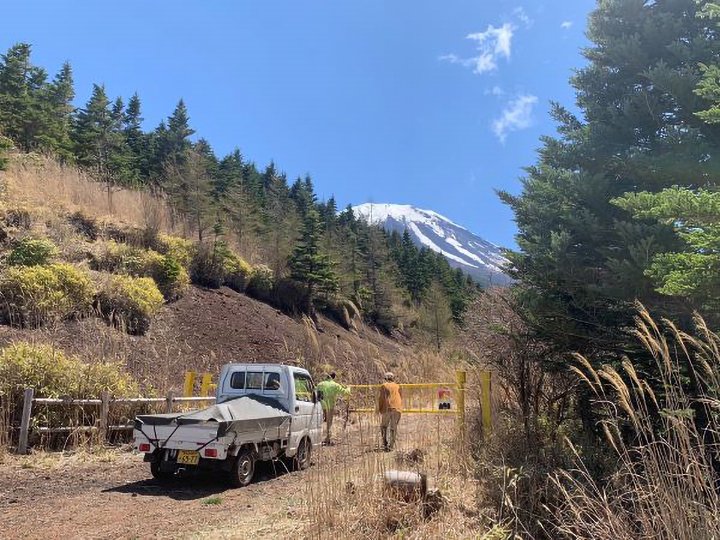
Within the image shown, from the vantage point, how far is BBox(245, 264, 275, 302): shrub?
24.0 m

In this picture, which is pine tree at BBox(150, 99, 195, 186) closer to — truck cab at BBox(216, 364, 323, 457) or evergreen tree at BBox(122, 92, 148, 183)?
evergreen tree at BBox(122, 92, 148, 183)

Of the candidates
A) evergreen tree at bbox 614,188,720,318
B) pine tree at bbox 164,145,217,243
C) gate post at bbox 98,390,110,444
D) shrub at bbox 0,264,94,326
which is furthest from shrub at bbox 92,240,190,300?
evergreen tree at bbox 614,188,720,318

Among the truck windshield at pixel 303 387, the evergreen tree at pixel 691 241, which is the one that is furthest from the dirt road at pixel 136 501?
the evergreen tree at pixel 691 241

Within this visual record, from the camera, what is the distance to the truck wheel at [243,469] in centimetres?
695

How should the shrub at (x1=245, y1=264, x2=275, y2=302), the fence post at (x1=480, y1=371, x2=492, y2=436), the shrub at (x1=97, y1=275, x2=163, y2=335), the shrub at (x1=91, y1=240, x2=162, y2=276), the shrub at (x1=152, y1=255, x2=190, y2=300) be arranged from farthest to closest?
the shrub at (x1=245, y1=264, x2=275, y2=302) < the shrub at (x1=152, y1=255, x2=190, y2=300) < the shrub at (x1=91, y1=240, x2=162, y2=276) < the shrub at (x1=97, y1=275, x2=163, y2=335) < the fence post at (x1=480, y1=371, x2=492, y2=436)

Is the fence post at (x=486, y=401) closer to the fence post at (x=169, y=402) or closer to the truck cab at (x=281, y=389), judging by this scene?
the truck cab at (x=281, y=389)

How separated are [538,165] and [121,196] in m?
15.7

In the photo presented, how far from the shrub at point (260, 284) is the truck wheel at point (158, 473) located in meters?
16.7

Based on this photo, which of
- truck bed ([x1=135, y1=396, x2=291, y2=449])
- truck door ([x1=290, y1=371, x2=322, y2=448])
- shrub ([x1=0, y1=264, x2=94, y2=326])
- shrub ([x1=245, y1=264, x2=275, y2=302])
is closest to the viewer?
truck bed ([x1=135, y1=396, x2=291, y2=449])

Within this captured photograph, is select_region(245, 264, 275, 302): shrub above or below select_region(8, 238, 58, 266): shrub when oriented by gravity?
above

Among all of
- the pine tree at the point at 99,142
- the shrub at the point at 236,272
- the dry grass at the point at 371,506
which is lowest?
the dry grass at the point at 371,506

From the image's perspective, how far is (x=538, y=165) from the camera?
27.9 feet

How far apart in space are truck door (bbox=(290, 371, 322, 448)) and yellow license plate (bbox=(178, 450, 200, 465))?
196 cm

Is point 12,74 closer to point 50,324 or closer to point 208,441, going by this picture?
point 50,324
